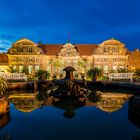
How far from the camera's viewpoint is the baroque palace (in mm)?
48781

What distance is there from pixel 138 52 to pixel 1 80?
1888 inches

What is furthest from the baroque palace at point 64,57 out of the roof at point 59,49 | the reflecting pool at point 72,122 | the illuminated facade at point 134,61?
the reflecting pool at point 72,122

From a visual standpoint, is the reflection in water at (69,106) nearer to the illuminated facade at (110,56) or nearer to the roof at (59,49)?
the illuminated facade at (110,56)

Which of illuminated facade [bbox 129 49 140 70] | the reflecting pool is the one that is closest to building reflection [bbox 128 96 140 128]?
the reflecting pool

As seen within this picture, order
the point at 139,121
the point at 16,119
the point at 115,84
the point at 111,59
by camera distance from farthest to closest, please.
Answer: the point at 111,59 < the point at 115,84 < the point at 16,119 < the point at 139,121

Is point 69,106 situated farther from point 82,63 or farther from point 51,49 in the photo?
point 51,49

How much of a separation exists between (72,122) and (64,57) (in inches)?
Result: 1550

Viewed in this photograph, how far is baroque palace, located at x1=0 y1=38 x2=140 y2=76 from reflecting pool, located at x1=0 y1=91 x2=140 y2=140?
34.1m

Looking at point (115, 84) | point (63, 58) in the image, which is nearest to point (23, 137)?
point (115, 84)

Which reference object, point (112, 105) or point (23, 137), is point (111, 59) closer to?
point (112, 105)

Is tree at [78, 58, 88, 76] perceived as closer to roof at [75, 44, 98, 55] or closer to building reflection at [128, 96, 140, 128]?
roof at [75, 44, 98, 55]

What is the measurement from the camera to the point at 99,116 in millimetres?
12555

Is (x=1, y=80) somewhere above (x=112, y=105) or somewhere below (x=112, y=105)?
above

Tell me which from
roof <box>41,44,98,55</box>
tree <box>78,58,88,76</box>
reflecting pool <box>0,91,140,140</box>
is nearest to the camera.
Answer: reflecting pool <box>0,91,140,140</box>
